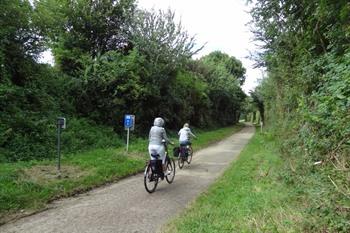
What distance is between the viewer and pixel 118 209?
714 centimetres

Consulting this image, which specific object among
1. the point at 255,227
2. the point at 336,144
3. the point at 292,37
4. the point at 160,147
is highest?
the point at 292,37

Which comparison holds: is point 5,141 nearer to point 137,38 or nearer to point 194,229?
point 194,229

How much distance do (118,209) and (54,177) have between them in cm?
287

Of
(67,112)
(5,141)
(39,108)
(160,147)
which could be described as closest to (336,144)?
(160,147)

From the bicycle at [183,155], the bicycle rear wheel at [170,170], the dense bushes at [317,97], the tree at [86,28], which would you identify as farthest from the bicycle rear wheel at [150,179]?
the tree at [86,28]

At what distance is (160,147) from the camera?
30.6 feet

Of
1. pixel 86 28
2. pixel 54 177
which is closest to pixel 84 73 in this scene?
pixel 86 28

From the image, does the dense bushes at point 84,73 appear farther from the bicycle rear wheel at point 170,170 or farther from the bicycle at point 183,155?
the bicycle rear wheel at point 170,170

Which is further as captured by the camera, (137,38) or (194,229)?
(137,38)

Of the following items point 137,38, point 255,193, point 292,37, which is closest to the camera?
point 255,193

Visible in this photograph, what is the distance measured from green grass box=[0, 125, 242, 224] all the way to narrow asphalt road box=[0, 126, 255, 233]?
37cm

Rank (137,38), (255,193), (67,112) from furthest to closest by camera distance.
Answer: (137,38) → (67,112) → (255,193)

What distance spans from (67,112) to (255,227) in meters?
13.1

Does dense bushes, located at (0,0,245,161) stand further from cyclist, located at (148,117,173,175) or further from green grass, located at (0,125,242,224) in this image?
cyclist, located at (148,117,173,175)
